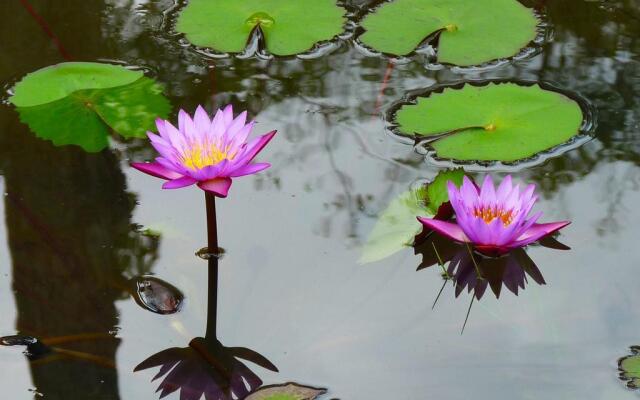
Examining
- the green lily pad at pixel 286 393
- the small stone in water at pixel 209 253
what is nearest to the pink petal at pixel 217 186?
the small stone in water at pixel 209 253

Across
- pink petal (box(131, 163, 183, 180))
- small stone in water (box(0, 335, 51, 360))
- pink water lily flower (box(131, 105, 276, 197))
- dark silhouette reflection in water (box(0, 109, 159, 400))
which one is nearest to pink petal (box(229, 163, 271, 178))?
pink water lily flower (box(131, 105, 276, 197))

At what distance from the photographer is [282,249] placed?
6.72 ft

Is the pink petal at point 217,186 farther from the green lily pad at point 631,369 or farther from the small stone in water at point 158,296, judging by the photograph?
the green lily pad at point 631,369

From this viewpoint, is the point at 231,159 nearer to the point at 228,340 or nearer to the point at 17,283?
the point at 228,340

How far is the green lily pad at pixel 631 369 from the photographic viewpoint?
1.71 m

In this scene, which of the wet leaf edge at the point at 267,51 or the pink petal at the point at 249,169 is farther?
the wet leaf edge at the point at 267,51

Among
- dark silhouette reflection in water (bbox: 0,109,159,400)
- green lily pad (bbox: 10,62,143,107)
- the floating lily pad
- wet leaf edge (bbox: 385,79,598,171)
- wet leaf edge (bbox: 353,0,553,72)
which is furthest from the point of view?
wet leaf edge (bbox: 353,0,553,72)

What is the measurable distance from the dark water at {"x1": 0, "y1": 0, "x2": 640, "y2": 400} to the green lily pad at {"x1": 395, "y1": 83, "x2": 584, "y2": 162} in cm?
7

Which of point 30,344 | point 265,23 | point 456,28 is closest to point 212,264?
point 30,344

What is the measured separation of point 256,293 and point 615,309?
810 mm

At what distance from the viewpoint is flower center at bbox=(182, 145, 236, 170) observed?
2000 mm

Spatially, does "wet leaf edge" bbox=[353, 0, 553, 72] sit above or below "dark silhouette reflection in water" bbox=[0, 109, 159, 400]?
above

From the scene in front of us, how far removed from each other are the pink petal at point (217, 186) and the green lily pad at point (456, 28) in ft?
3.50

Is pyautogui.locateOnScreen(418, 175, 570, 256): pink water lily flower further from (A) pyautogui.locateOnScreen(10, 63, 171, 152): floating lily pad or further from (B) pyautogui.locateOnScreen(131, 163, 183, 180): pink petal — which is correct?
(A) pyautogui.locateOnScreen(10, 63, 171, 152): floating lily pad
